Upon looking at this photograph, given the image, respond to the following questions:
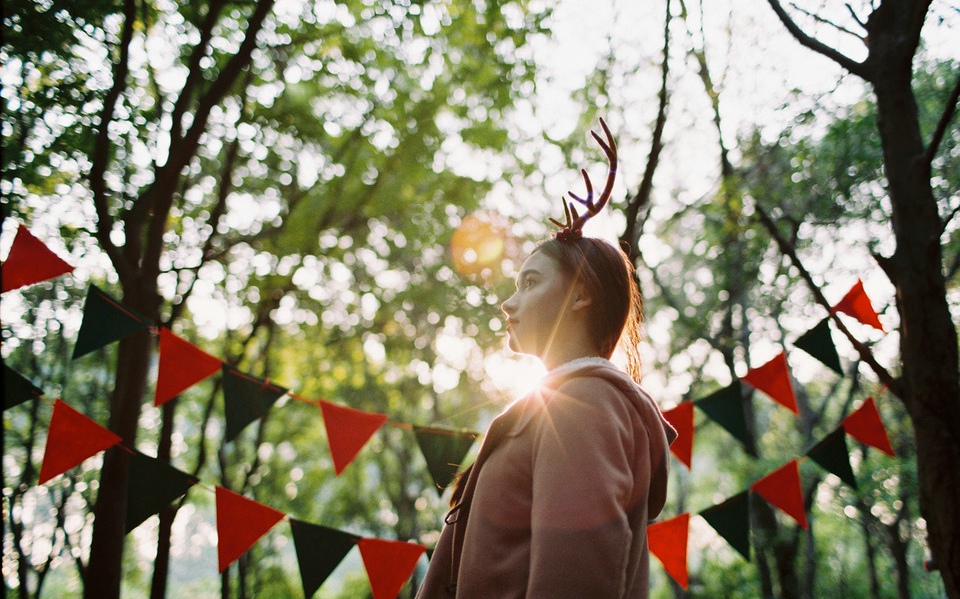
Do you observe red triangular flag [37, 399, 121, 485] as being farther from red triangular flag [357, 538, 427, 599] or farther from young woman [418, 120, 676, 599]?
young woman [418, 120, 676, 599]

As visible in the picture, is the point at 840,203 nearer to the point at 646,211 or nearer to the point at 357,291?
the point at 646,211

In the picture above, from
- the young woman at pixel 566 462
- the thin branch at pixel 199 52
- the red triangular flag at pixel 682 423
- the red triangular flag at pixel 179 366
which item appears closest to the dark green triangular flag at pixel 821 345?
the red triangular flag at pixel 682 423

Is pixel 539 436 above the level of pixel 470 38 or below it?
below

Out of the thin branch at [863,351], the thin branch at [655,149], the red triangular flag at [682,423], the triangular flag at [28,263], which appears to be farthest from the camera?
the thin branch at [655,149]

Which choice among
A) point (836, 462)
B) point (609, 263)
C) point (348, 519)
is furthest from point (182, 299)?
point (348, 519)

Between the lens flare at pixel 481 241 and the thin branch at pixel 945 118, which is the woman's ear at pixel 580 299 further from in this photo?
the lens flare at pixel 481 241

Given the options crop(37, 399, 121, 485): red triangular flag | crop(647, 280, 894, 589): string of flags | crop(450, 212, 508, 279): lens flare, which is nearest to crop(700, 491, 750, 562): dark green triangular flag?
crop(647, 280, 894, 589): string of flags

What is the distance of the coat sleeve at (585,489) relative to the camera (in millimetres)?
1297

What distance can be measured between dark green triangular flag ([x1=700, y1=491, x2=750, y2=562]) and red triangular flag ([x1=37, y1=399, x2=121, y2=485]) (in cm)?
380

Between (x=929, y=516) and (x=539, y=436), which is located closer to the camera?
(x=539, y=436)

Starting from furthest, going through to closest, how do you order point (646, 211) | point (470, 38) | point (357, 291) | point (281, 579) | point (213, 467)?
1. point (213, 467)
2. point (281, 579)
3. point (357, 291)
4. point (646, 211)
5. point (470, 38)

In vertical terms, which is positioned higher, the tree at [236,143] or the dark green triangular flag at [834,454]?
the tree at [236,143]

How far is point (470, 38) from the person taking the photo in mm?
6703

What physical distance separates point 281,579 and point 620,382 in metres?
18.5
